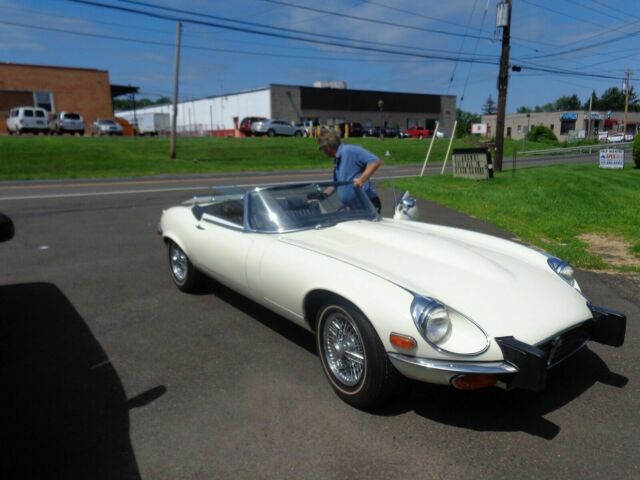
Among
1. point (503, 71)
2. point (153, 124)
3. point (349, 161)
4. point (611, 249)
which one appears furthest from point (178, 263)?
point (153, 124)

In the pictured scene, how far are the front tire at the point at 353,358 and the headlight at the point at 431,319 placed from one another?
0.27 meters

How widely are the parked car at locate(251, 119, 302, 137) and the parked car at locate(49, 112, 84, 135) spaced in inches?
531

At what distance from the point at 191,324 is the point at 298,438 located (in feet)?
6.30

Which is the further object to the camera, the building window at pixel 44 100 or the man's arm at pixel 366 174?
the building window at pixel 44 100

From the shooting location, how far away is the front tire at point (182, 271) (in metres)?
4.92

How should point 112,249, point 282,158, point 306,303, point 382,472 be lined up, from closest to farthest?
point 382,472, point 306,303, point 112,249, point 282,158

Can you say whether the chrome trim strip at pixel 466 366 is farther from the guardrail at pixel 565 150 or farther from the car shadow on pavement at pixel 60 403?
the guardrail at pixel 565 150

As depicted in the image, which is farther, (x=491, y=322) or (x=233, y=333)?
(x=233, y=333)

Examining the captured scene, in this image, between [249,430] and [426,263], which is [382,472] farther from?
[426,263]

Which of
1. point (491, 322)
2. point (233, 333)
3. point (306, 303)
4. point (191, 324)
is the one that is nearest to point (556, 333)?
point (491, 322)

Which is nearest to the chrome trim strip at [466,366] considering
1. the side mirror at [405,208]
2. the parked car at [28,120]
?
the side mirror at [405,208]

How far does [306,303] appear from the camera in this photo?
3.29m

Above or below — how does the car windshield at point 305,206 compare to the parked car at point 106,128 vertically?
below

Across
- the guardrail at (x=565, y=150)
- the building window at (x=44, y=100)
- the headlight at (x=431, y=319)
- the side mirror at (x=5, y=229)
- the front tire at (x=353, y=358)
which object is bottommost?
the front tire at (x=353, y=358)
